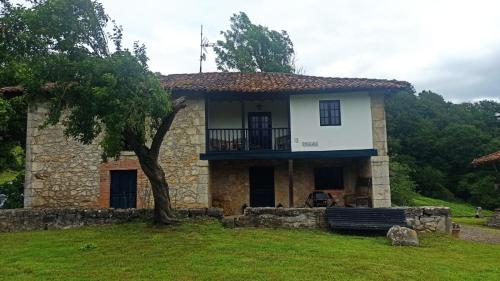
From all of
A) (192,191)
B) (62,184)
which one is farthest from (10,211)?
(192,191)

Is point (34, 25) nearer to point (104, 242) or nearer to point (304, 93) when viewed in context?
point (104, 242)

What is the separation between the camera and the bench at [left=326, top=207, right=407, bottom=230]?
12.4 metres

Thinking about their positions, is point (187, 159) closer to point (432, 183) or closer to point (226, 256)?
point (226, 256)

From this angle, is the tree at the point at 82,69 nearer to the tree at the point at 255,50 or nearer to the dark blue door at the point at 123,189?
the dark blue door at the point at 123,189

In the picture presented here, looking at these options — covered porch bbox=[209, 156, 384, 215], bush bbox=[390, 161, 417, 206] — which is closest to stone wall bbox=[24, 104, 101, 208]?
covered porch bbox=[209, 156, 384, 215]

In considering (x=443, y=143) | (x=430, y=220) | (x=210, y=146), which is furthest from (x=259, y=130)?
(x=443, y=143)

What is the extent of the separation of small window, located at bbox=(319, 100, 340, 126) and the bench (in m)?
4.29

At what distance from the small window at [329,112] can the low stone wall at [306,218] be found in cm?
441

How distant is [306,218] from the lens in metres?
12.8

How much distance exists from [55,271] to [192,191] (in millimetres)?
8293

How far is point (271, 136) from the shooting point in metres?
17.1

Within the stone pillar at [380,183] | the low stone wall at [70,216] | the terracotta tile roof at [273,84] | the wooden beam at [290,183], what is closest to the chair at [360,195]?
the stone pillar at [380,183]

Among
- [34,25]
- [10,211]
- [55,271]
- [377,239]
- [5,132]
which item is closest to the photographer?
[55,271]

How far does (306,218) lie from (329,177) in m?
5.17
